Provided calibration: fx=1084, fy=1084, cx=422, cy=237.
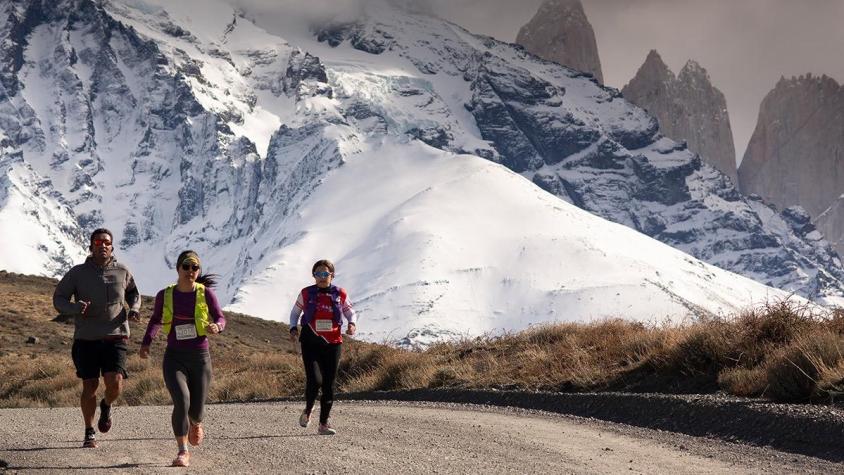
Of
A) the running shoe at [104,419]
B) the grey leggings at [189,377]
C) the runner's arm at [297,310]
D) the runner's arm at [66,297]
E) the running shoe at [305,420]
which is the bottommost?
the running shoe at [104,419]

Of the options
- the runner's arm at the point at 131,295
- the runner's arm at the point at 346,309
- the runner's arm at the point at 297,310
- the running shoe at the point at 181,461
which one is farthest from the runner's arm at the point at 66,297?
the runner's arm at the point at 346,309

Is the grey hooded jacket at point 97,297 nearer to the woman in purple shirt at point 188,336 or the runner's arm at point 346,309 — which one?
the woman in purple shirt at point 188,336

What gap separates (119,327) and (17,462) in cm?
206

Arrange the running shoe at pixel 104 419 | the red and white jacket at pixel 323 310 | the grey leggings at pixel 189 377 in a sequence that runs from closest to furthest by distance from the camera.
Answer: the grey leggings at pixel 189 377
the running shoe at pixel 104 419
the red and white jacket at pixel 323 310

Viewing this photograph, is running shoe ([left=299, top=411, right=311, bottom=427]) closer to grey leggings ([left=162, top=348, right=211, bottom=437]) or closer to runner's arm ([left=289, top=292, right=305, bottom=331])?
runner's arm ([left=289, top=292, right=305, bottom=331])

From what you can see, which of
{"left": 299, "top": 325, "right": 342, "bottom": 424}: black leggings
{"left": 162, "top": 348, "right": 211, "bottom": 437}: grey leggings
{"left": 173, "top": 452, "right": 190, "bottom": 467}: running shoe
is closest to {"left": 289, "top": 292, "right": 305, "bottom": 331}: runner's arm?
{"left": 299, "top": 325, "right": 342, "bottom": 424}: black leggings

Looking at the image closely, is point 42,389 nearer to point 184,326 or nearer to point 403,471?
point 184,326

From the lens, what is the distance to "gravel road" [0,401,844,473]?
1006 cm

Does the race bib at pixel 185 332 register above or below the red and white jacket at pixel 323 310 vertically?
below

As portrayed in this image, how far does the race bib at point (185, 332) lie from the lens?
1098 centimetres

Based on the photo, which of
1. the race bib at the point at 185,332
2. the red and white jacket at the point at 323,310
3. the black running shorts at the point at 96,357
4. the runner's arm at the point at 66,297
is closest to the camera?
the race bib at the point at 185,332

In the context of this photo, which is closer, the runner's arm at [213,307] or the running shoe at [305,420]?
the runner's arm at [213,307]

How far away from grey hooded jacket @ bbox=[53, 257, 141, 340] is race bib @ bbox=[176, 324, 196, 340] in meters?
0.92

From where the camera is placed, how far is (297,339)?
1296cm
